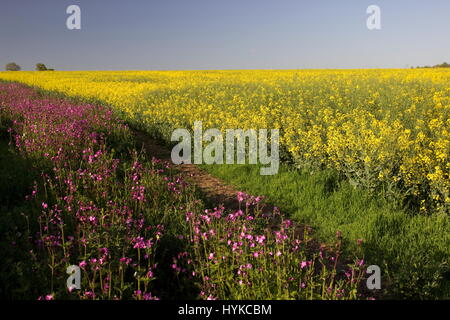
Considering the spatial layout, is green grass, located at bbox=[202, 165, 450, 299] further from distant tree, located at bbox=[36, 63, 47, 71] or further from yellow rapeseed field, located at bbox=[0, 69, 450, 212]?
distant tree, located at bbox=[36, 63, 47, 71]

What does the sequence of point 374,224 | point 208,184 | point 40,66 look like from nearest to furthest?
point 374,224, point 208,184, point 40,66

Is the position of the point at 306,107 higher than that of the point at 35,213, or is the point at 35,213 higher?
the point at 306,107

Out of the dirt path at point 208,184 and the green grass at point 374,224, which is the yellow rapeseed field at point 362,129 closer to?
the green grass at point 374,224

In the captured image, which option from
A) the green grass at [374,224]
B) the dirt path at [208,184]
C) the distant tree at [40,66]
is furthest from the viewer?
the distant tree at [40,66]

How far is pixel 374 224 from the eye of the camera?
4.71m

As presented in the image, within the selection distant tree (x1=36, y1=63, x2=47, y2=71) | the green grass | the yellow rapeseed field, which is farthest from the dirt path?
distant tree (x1=36, y1=63, x2=47, y2=71)

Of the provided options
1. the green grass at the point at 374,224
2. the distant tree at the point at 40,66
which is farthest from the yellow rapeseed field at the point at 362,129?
the distant tree at the point at 40,66

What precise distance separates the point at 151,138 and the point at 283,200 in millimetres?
6513

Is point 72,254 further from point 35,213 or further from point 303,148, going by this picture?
point 303,148

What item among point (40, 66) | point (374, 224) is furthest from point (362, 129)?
point (40, 66)

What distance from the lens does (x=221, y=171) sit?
25.1 ft

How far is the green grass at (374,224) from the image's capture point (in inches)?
141

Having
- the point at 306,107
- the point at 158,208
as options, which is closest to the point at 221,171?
the point at 158,208

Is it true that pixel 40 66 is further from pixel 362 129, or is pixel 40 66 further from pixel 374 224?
pixel 374 224
